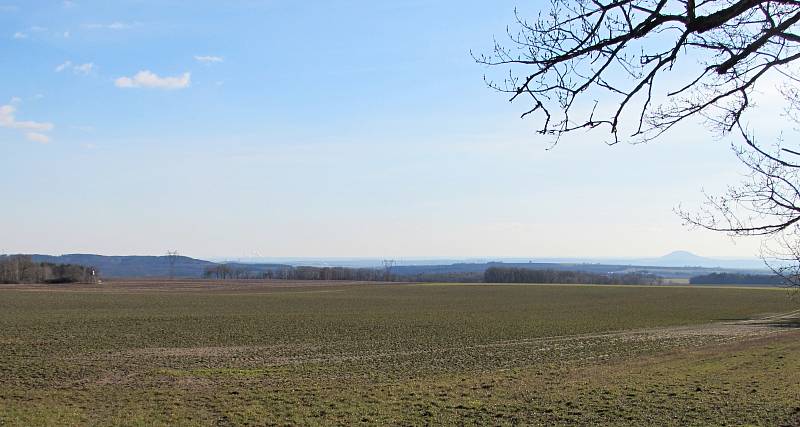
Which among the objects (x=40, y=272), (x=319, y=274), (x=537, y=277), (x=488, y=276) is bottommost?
(x=537, y=277)

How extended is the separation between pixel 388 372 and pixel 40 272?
407 feet

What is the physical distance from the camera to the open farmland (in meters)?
14.4

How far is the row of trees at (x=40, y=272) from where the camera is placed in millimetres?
118469

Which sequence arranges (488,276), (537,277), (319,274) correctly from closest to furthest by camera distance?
(537,277) → (488,276) → (319,274)

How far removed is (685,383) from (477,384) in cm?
520

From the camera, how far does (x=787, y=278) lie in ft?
25.7

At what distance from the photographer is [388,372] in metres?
22.1

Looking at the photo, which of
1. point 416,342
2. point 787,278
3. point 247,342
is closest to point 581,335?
point 416,342

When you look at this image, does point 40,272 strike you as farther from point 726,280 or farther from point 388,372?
point 726,280

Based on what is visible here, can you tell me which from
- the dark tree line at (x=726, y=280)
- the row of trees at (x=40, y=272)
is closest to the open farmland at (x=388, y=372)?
the row of trees at (x=40, y=272)

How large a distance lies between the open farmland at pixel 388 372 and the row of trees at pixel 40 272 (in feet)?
267

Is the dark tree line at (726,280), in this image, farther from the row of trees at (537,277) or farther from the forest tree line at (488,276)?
the row of trees at (537,277)

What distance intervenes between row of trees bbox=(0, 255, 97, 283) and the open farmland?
81.5 metres

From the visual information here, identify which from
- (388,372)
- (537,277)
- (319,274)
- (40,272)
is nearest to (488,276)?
(537,277)
